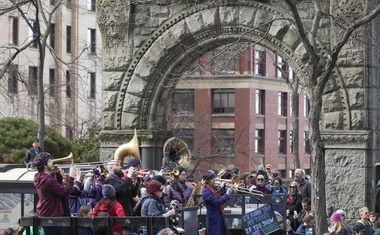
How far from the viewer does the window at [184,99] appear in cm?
5791

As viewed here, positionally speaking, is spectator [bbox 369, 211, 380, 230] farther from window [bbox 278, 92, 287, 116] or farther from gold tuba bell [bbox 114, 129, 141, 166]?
window [bbox 278, 92, 287, 116]

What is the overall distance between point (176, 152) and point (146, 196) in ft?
23.3

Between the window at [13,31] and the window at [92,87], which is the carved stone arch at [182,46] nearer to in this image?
the window at [13,31]

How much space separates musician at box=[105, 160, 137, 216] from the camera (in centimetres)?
1911

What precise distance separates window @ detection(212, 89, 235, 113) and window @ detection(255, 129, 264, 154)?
2020 mm

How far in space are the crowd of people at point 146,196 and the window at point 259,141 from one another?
119 feet

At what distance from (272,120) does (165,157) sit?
38.6 metres

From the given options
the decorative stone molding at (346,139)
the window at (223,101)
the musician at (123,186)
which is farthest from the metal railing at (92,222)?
the window at (223,101)

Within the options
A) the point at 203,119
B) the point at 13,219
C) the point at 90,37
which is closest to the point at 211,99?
the point at 203,119

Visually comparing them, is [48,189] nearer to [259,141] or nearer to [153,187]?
[153,187]

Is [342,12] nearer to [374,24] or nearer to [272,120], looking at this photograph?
[374,24]

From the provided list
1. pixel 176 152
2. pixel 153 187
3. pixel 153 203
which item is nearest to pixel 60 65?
pixel 176 152

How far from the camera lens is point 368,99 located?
24188 millimetres

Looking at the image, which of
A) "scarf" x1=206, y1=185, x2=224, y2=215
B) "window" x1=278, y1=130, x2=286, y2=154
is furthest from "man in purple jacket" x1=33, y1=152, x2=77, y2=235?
"window" x1=278, y1=130, x2=286, y2=154
